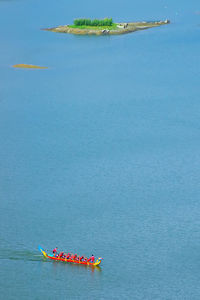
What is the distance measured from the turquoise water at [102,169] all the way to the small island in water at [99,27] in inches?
364

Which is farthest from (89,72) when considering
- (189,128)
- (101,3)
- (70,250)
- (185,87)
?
(101,3)

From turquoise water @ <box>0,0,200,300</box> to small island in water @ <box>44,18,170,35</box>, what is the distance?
9.24 metres

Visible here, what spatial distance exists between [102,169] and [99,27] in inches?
2510

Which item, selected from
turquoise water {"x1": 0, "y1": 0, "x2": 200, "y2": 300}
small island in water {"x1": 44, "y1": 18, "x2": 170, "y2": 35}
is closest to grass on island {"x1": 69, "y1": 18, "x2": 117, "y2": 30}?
small island in water {"x1": 44, "y1": 18, "x2": 170, "y2": 35}

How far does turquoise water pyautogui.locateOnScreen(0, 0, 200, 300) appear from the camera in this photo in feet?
165

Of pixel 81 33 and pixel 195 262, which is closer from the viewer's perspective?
pixel 195 262

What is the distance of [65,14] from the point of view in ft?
481

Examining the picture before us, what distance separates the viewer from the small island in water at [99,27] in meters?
123

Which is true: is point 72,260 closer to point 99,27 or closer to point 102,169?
point 102,169

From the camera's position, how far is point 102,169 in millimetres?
64938

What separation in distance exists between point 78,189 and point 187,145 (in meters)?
12.9

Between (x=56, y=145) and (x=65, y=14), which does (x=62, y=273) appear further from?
(x=65, y=14)

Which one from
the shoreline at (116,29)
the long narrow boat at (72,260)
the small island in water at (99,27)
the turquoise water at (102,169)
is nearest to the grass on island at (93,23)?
the small island in water at (99,27)

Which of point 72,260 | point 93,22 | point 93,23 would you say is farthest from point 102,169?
point 93,22
